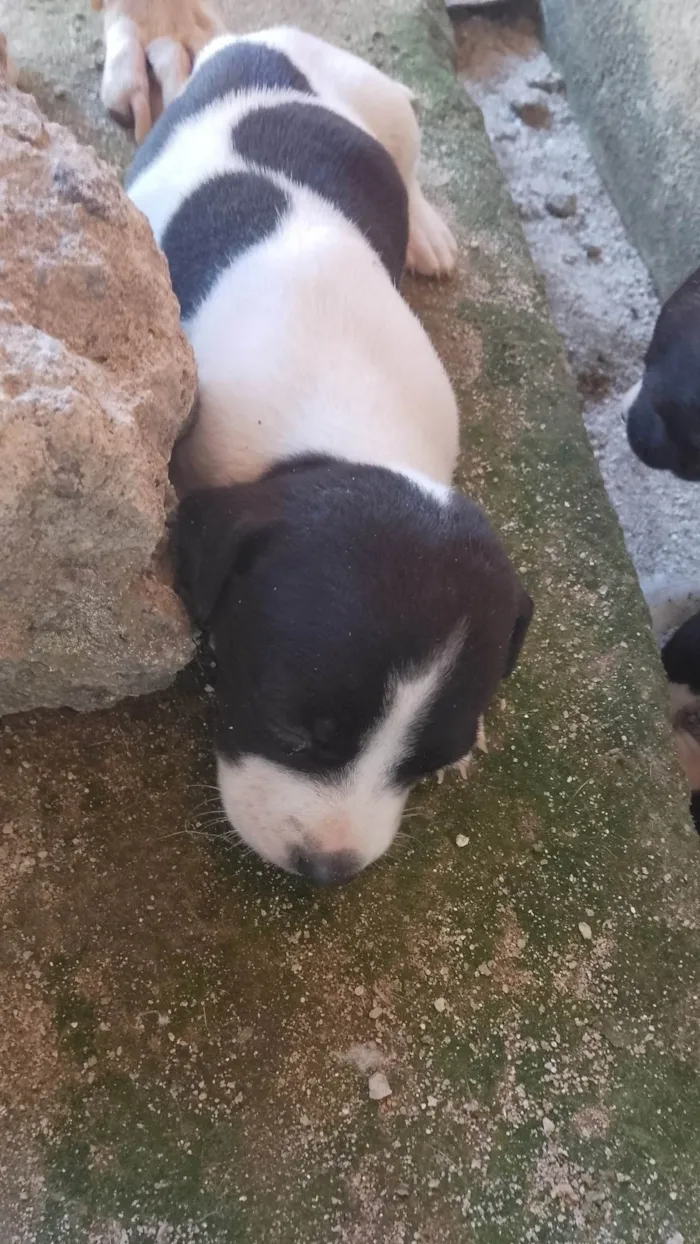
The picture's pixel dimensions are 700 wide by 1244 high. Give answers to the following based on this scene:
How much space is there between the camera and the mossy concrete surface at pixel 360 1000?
1.89 meters

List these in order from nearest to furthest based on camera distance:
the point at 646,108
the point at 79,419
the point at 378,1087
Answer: the point at 79,419, the point at 378,1087, the point at 646,108

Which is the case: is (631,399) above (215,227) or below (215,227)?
below

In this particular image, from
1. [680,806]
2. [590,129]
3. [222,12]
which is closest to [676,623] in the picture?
[680,806]

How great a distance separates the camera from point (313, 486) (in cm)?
188

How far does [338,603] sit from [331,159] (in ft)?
4.99

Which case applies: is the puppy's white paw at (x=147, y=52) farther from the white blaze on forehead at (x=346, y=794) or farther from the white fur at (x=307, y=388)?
the white blaze on forehead at (x=346, y=794)

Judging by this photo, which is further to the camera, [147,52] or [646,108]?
[646,108]

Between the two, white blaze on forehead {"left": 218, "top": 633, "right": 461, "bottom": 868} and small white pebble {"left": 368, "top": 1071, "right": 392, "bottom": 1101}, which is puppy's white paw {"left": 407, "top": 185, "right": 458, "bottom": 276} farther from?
small white pebble {"left": 368, "top": 1071, "right": 392, "bottom": 1101}

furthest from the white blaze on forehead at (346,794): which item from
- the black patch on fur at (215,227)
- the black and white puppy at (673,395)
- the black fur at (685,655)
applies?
the black and white puppy at (673,395)

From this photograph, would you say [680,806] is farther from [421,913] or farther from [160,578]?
[160,578]

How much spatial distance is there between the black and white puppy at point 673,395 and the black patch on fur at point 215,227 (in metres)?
1.33

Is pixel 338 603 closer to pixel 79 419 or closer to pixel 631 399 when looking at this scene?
pixel 79 419

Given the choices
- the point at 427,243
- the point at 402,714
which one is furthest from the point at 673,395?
the point at 402,714

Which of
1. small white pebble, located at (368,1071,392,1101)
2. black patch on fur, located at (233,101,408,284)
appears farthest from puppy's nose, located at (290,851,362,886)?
black patch on fur, located at (233,101,408,284)
